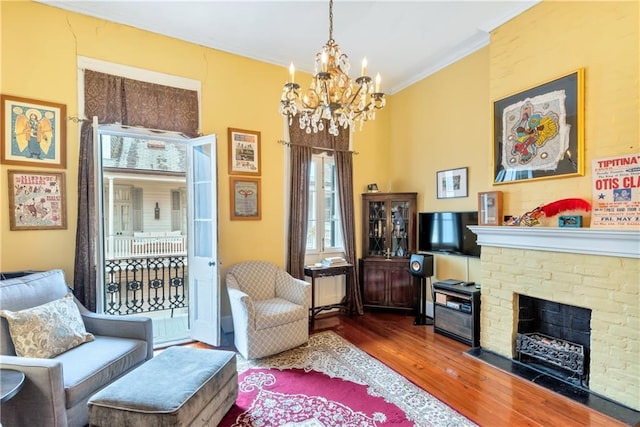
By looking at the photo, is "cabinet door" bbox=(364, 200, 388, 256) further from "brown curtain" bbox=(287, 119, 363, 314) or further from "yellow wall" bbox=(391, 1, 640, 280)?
"yellow wall" bbox=(391, 1, 640, 280)

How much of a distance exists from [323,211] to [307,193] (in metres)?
0.45

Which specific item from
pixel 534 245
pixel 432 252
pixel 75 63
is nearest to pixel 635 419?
pixel 534 245

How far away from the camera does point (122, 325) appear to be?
8.12 feet

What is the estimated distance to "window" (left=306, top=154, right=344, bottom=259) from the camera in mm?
4488

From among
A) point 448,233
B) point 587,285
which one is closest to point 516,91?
point 448,233

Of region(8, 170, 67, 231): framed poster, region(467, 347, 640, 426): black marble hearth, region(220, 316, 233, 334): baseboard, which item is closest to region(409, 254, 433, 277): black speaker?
region(467, 347, 640, 426): black marble hearth

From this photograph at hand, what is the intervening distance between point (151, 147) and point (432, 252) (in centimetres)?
616

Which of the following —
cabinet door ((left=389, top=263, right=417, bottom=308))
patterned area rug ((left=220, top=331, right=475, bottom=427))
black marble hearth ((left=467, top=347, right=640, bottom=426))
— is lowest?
patterned area rug ((left=220, top=331, right=475, bottom=427))

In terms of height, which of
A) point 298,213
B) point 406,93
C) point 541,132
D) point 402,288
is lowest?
point 402,288

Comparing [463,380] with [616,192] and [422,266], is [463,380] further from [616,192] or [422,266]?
[616,192]

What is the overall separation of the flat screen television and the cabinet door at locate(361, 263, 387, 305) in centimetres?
67

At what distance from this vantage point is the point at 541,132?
2854mm

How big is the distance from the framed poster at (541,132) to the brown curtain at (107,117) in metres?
3.36

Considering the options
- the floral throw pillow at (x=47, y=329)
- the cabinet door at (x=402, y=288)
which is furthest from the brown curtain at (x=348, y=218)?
the floral throw pillow at (x=47, y=329)
